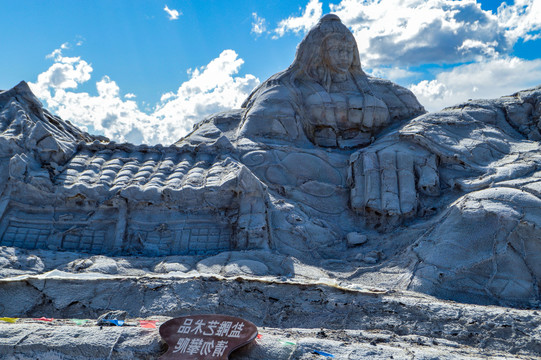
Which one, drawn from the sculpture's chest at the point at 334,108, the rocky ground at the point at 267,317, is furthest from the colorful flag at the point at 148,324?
the sculpture's chest at the point at 334,108

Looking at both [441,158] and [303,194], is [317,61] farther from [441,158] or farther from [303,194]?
[441,158]

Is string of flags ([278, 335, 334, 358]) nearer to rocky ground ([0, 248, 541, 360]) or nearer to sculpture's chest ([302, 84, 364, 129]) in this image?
rocky ground ([0, 248, 541, 360])

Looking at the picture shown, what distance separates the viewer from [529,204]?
256 inches

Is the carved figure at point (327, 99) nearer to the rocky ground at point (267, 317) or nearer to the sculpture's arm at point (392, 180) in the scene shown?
the sculpture's arm at point (392, 180)

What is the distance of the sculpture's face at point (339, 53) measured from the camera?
995 centimetres

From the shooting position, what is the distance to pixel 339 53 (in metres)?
10.0

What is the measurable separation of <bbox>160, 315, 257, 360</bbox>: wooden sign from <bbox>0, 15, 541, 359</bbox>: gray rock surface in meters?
0.12

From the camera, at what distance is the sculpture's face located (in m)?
9.95

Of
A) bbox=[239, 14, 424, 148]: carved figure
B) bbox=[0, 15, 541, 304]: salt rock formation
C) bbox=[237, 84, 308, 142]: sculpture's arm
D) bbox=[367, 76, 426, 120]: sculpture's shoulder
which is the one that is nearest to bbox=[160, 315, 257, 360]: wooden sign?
bbox=[0, 15, 541, 304]: salt rock formation

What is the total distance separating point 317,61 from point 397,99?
1743mm

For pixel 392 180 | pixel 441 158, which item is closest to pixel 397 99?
pixel 441 158

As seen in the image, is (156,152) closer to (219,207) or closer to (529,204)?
(219,207)

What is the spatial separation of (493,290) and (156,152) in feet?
18.1

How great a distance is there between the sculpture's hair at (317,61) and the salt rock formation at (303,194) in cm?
53
